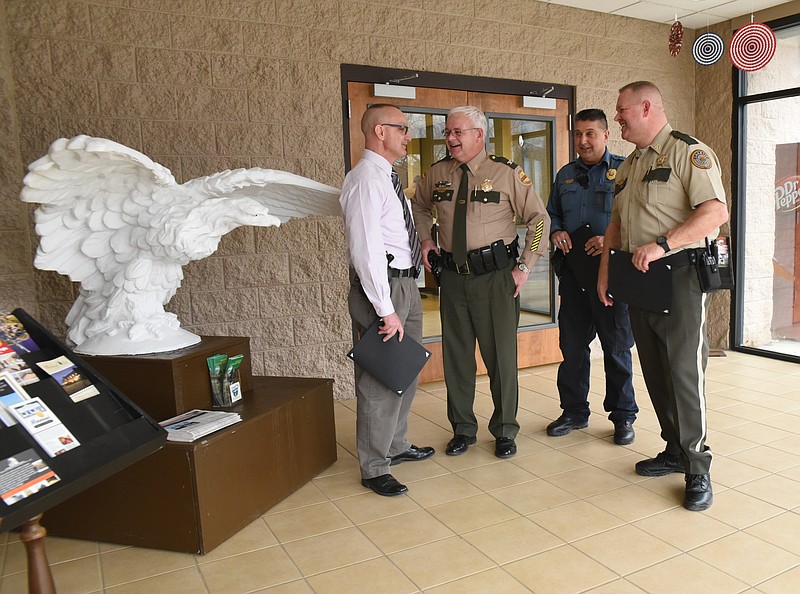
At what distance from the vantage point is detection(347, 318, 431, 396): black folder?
8.79ft

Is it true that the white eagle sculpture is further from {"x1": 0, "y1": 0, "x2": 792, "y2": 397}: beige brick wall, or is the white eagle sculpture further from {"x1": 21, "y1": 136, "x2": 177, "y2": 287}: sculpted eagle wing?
{"x1": 0, "y1": 0, "x2": 792, "y2": 397}: beige brick wall

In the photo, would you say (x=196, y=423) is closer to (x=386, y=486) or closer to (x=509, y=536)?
(x=386, y=486)

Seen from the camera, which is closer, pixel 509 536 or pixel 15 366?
pixel 15 366

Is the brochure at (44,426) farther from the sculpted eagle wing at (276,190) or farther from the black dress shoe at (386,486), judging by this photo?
the black dress shoe at (386,486)

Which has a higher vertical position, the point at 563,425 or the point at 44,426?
the point at 44,426

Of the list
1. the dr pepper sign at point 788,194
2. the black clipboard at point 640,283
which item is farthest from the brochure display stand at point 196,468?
the dr pepper sign at point 788,194

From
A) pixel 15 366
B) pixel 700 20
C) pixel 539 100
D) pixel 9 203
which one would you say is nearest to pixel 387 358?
pixel 15 366

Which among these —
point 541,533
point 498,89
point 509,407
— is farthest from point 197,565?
point 498,89

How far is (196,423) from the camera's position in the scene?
2.38 m

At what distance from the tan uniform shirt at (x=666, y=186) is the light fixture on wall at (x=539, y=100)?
82.5 inches

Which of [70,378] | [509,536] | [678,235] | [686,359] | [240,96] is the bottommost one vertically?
[509,536]

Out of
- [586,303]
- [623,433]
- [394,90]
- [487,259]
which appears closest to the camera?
[487,259]

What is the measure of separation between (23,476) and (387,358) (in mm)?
1514

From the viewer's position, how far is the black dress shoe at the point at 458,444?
3.19m
